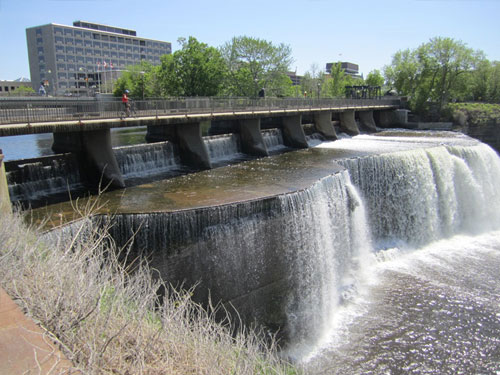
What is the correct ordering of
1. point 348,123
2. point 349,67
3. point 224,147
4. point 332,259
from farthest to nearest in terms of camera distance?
point 349,67, point 348,123, point 224,147, point 332,259

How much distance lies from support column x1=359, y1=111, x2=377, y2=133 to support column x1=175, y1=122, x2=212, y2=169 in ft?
71.5

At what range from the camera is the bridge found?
48.3 feet

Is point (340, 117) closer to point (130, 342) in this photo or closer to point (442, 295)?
point (442, 295)

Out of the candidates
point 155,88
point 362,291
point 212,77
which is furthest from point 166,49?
point 362,291

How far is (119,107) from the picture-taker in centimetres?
1770

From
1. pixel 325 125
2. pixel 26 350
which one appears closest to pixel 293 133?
pixel 325 125

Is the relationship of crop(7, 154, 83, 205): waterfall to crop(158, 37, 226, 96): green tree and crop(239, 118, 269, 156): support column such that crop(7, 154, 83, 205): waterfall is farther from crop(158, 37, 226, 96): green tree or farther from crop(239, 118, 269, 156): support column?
crop(158, 37, 226, 96): green tree

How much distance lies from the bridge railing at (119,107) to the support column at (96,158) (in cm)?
85

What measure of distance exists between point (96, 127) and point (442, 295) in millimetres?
13879

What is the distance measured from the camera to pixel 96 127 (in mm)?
16094

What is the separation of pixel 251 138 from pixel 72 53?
274 feet

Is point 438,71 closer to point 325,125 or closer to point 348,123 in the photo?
point 348,123

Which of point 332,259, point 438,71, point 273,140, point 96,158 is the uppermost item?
point 438,71

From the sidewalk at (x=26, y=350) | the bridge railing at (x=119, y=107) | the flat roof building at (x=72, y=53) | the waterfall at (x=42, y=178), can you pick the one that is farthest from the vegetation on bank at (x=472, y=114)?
the flat roof building at (x=72, y=53)
